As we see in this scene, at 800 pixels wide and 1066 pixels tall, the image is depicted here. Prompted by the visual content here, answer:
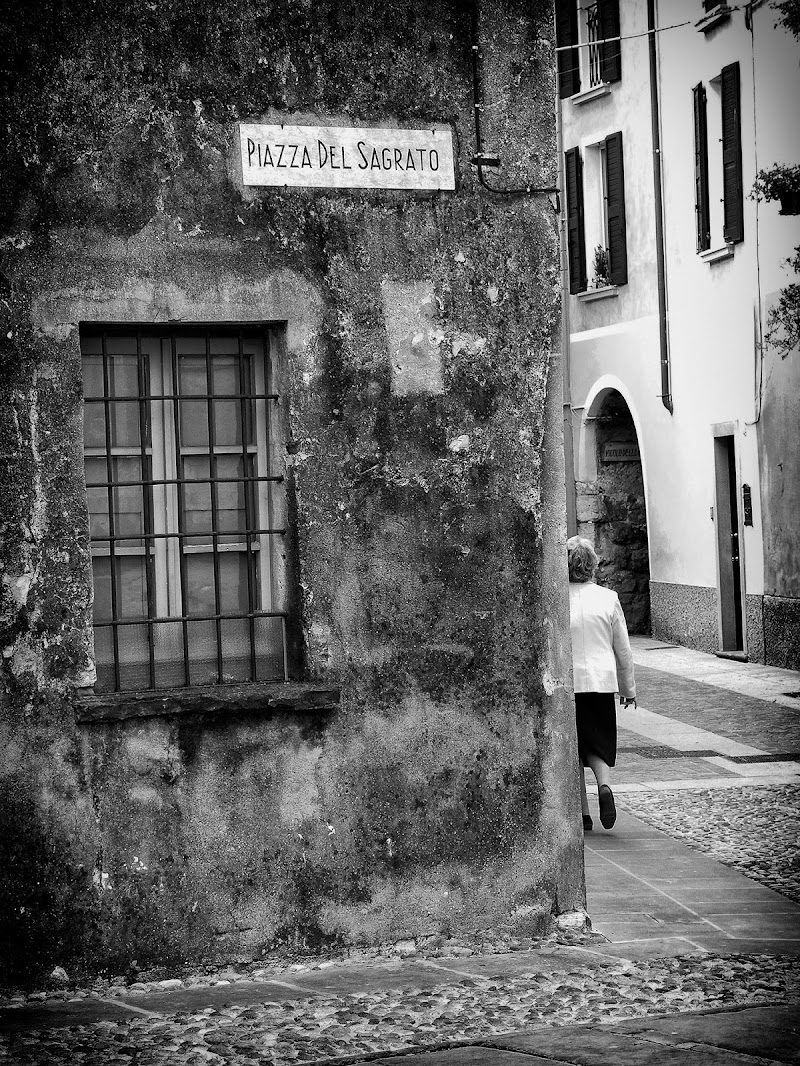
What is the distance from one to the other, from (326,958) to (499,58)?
393 cm

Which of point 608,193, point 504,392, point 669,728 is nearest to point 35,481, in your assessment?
point 504,392

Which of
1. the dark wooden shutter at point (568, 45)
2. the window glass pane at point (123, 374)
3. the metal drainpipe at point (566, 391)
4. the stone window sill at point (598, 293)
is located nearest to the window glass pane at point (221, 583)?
the window glass pane at point (123, 374)

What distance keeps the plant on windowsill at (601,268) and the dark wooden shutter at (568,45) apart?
2.39 m

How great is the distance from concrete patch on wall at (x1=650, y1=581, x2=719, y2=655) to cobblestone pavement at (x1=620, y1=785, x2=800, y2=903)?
789 cm

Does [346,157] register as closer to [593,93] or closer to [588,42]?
[588,42]

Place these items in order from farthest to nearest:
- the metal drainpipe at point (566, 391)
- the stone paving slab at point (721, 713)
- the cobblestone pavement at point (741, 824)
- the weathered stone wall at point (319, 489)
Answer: the stone paving slab at point (721, 713) → the metal drainpipe at point (566, 391) → the cobblestone pavement at point (741, 824) → the weathered stone wall at point (319, 489)

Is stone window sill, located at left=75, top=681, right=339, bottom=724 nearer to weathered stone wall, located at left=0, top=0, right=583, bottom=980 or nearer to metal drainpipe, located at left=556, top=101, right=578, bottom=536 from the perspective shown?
weathered stone wall, located at left=0, top=0, right=583, bottom=980

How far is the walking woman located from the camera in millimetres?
8625

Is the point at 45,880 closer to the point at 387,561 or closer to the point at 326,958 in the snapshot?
the point at 326,958

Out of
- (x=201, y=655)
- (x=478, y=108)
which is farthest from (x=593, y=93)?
(x=201, y=655)

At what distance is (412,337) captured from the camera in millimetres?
6500

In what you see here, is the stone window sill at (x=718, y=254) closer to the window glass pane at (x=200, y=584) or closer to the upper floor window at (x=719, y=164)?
the upper floor window at (x=719, y=164)

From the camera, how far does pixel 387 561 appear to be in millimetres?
6469

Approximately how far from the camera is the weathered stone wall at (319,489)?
5.98 metres
